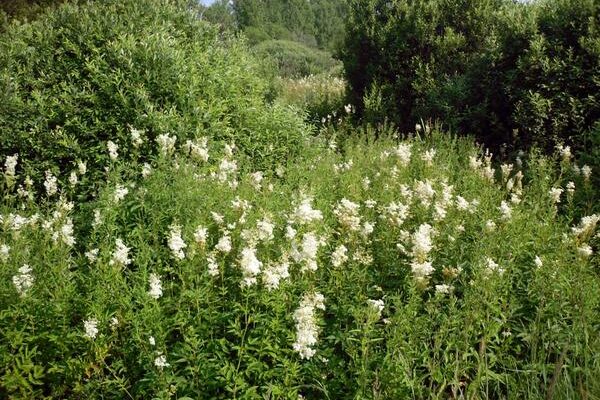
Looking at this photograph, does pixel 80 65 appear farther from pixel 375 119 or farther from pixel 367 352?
pixel 375 119

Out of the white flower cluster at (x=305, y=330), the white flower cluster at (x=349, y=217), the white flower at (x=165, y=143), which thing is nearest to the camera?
the white flower cluster at (x=305, y=330)

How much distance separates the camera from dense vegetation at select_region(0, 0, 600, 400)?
9.32 ft

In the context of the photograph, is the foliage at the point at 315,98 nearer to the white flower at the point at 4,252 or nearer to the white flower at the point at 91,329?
the white flower at the point at 4,252

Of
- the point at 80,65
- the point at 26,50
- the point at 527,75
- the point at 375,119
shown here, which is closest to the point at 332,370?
the point at 80,65

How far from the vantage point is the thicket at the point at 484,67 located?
684 cm

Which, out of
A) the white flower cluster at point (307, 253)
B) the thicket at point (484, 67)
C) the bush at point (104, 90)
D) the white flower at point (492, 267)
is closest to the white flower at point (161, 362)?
the white flower cluster at point (307, 253)

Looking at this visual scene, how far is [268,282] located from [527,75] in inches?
234

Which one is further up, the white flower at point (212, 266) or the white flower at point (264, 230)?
the white flower at point (264, 230)

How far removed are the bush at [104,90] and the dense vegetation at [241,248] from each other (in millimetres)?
27

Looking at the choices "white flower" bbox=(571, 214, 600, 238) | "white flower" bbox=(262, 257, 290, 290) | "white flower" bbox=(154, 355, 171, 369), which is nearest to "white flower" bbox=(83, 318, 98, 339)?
"white flower" bbox=(154, 355, 171, 369)

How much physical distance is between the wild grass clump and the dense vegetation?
0.02 m

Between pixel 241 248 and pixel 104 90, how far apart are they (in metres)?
2.94

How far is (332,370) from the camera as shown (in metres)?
2.87

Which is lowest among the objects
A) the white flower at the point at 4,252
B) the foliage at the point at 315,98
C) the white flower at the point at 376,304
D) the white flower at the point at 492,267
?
the foliage at the point at 315,98
